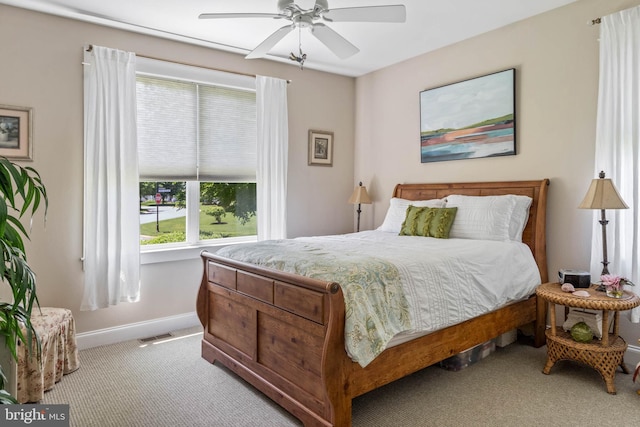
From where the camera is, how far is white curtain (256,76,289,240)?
4324 mm

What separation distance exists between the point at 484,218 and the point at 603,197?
2.81ft

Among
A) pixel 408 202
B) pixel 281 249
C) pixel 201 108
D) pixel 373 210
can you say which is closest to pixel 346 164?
pixel 373 210

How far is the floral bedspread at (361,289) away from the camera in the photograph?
2.06 metres

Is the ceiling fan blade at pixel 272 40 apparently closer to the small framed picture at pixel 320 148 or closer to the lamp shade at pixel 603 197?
the small framed picture at pixel 320 148

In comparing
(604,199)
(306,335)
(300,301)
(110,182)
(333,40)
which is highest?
(333,40)

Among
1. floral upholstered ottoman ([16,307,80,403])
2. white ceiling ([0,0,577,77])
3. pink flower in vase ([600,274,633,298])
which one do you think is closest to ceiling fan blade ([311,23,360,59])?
white ceiling ([0,0,577,77])

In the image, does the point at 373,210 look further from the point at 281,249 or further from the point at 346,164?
the point at 281,249

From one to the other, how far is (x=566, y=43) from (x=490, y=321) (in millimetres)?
2250

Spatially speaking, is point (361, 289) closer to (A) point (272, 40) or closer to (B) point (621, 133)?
(A) point (272, 40)

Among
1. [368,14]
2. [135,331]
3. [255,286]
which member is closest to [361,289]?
[255,286]

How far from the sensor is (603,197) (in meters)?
2.78

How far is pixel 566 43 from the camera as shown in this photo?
10.8 ft

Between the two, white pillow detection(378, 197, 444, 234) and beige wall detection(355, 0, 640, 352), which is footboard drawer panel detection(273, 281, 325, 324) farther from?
beige wall detection(355, 0, 640, 352)

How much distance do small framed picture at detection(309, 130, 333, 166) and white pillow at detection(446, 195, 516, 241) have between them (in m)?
1.82
